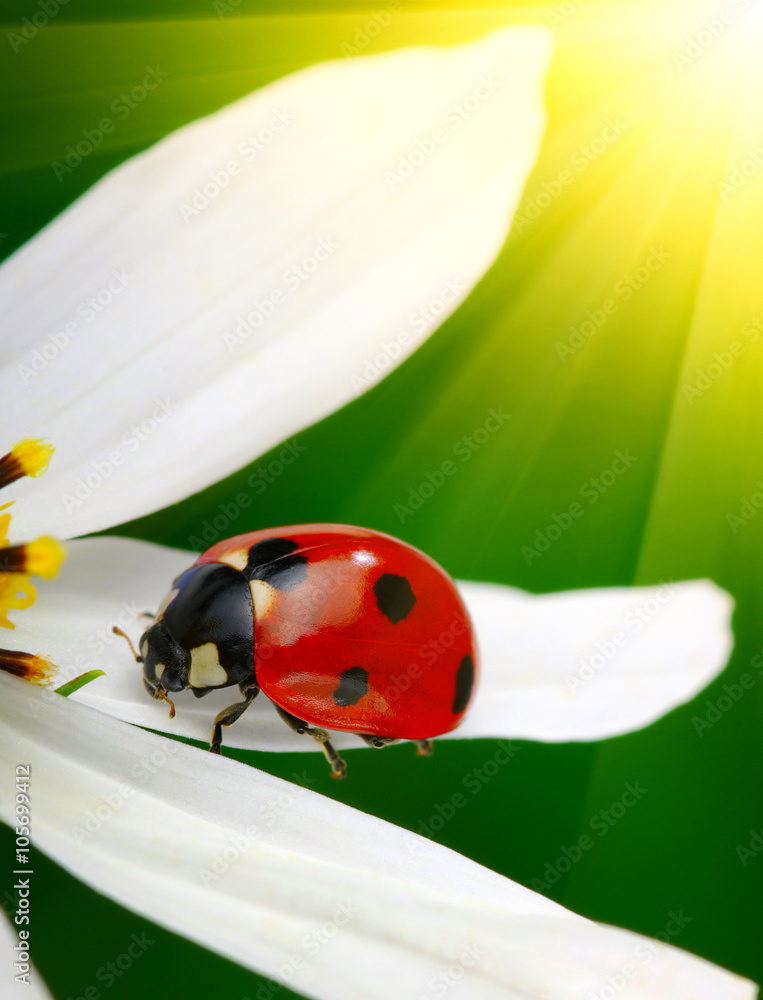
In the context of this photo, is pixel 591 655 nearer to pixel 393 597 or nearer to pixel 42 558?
pixel 393 597

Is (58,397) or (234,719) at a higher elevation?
(58,397)

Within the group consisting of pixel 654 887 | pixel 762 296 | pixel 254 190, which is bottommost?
pixel 654 887

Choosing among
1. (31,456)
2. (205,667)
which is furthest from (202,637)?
(31,456)

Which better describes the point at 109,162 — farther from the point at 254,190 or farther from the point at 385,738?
the point at 385,738

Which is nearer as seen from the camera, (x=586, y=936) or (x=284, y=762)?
(x=586, y=936)

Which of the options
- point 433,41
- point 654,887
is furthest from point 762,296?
point 654,887

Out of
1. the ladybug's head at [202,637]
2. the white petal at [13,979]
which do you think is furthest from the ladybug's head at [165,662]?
the white petal at [13,979]
